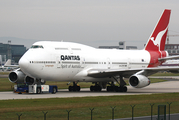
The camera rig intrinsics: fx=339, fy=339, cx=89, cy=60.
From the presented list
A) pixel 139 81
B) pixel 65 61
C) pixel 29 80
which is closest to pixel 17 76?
pixel 29 80

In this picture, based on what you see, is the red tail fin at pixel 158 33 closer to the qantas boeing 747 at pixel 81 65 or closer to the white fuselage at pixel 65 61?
the qantas boeing 747 at pixel 81 65

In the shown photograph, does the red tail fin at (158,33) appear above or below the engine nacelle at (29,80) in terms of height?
above

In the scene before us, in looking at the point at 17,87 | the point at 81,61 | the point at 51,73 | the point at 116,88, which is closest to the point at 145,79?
the point at 116,88

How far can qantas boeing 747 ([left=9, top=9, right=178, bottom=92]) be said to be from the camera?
39.9 m

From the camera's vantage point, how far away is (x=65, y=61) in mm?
41719

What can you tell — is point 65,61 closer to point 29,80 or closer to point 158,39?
point 29,80

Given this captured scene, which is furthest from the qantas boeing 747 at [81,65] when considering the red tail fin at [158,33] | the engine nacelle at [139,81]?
the red tail fin at [158,33]

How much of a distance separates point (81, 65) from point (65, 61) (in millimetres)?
2757

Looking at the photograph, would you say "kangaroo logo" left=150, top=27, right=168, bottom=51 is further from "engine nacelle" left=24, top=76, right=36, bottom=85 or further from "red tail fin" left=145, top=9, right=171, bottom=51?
"engine nacelle" left=24, top=76, right=36, bottom=85

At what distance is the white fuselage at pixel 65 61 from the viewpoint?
39469 millimetres

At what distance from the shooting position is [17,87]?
40.4 m

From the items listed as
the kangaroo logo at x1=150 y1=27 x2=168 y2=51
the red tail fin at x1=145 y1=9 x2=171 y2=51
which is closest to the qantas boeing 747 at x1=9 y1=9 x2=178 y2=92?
the red tail fin at x1=145 y1=9 x2=171 y2=51

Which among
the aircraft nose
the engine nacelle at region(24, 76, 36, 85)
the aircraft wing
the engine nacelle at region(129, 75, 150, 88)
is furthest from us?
the engine nacelle at region(24, 76, 36, 85)

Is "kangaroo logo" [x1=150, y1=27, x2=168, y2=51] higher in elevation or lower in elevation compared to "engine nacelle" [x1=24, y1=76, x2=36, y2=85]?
higher
